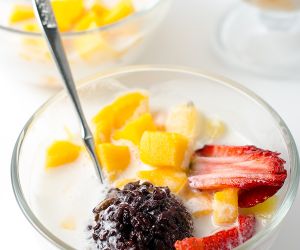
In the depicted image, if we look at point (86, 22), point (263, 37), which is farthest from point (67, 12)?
point (263, 37)

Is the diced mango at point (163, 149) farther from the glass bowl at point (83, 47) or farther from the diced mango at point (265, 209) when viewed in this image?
the glass bowl at point (83, 47)

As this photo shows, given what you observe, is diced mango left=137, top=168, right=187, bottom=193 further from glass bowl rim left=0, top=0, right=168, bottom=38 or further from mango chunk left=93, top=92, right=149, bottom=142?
glass bowl rim left=0, top=0, right=168, bottom=38

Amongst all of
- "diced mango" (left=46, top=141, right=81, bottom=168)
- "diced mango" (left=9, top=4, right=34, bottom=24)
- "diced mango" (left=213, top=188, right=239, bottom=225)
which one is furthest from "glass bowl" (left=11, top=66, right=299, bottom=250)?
"diced mango" (left=9, top=4, right=34, bottom=24)

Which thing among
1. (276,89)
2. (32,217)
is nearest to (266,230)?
(32,217)

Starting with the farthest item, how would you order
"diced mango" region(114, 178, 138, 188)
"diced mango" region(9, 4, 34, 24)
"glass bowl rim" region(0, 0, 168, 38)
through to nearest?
"diced mango" region(9, 4, 34, 24) → "glass bowl rim" region(0, 0, 168, 38) → "diced mango" region(114, 178, 138, 188)

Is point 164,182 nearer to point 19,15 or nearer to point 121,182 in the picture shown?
point 121,182

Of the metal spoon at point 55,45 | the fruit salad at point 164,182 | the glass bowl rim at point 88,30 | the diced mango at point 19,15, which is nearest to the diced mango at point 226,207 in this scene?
the fruit salad at point 164,182
